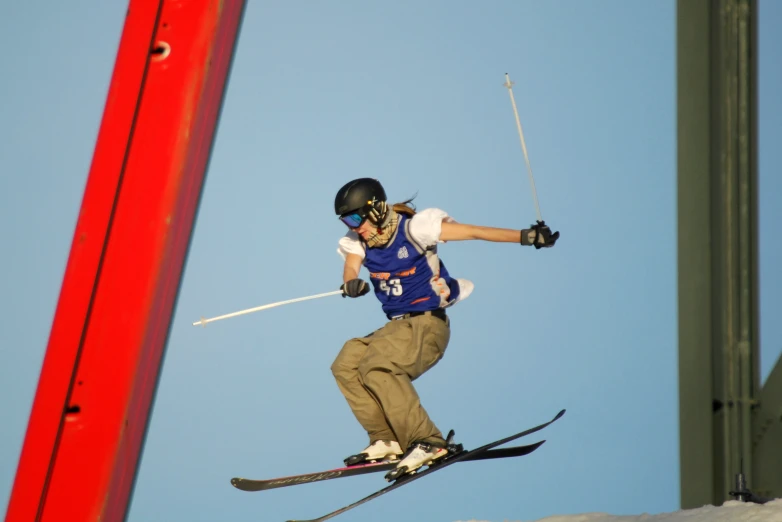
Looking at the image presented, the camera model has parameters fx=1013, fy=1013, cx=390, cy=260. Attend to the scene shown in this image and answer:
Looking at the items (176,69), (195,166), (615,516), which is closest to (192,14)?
(176,69)

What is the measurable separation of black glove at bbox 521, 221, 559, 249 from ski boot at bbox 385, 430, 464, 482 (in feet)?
2.72

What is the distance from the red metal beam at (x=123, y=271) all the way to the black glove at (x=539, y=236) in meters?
1.93

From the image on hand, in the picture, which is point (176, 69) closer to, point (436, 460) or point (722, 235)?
point (436, 460)

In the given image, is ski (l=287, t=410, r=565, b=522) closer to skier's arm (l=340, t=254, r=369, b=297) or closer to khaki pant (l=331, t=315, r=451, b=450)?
khaki pant (l=331, t=315, r=451, b=450)

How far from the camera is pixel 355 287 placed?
357cm

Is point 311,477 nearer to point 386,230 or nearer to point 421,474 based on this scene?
point 421,474

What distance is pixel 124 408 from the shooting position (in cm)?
148

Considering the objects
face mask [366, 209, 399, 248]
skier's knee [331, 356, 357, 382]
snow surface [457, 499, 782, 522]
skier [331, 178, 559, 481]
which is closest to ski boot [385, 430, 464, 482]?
skier [331, 178, 559, 481]

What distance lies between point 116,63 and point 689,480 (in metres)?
4.54

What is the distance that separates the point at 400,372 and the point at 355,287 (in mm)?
357

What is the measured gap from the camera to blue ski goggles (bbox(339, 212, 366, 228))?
353 centimetres

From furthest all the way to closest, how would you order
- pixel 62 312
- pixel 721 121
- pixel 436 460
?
pixel 721 121 → pixel 436 460 → pixel 62 312

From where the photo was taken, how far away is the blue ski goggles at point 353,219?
353 centimetres

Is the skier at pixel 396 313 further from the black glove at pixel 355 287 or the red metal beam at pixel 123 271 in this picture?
the red metal beam at pixel 123 271
